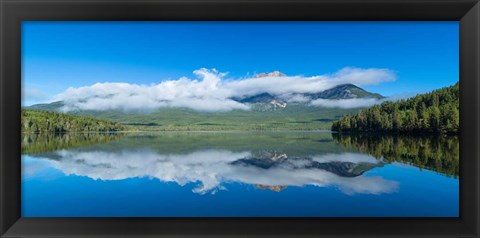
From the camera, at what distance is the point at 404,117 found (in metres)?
12.7

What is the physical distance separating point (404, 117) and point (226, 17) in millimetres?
12759

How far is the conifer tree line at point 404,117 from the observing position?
37.6ft

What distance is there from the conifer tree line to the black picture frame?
32.6 ft

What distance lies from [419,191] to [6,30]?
18.9 ft

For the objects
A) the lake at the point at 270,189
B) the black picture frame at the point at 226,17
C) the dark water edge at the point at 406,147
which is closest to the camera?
the black picture frame at the point at 226,17

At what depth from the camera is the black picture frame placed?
5.70 feet

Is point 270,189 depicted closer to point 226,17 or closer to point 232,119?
point 226,17

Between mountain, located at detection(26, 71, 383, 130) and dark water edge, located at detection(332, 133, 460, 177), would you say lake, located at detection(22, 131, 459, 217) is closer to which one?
dark water edge, located at detection(332, 133, 460, 177)

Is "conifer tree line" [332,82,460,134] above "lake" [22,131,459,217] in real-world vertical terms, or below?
above

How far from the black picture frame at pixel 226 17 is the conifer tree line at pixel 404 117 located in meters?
→ 9.93

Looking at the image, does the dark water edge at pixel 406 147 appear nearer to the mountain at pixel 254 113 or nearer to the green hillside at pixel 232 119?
the mountain at pixel 254 113

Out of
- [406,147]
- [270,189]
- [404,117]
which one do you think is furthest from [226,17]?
[404,117]

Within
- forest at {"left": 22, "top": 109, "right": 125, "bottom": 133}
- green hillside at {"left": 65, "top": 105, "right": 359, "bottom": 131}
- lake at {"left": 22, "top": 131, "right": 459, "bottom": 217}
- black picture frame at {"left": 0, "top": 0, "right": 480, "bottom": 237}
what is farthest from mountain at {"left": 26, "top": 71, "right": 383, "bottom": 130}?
black picture frame at {"left": 0, "top": 0, "right": 480, "bottom": 237}

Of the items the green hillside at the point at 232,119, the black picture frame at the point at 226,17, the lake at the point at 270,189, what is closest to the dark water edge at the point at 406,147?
the lake at the point at 270,189
